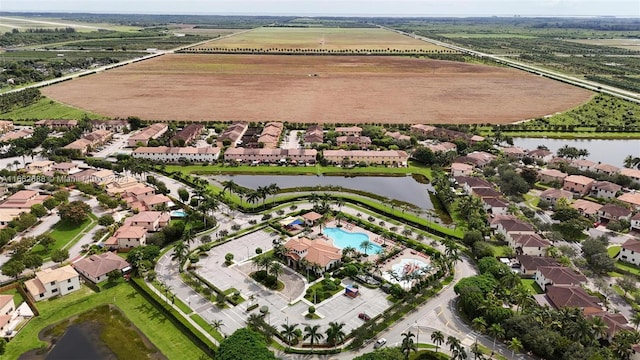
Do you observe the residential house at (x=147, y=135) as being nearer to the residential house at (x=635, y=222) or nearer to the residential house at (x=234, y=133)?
the residential house at (x=234, y=133)

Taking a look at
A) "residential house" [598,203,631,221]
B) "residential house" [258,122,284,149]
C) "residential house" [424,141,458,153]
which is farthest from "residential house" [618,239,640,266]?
"residential house" [258,122,284,149]

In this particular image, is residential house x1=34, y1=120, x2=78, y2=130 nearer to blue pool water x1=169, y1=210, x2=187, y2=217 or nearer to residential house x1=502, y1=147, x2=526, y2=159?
blue pool water x1=169, y1=210, x2=187, y2=217

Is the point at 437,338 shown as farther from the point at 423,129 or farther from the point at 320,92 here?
the point at 320,92

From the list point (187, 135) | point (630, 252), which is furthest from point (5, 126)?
point (630, 252)

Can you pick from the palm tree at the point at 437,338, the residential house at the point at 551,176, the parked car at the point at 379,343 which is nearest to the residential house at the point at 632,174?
the residential house at the point at 551,176

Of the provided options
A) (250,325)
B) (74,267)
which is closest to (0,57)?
(74,267)

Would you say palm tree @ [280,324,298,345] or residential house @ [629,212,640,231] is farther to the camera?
residential house @ [629,212,640,231]
